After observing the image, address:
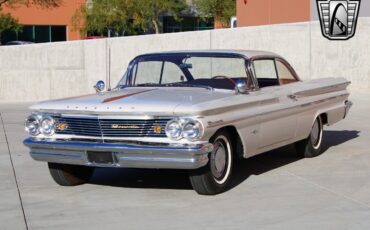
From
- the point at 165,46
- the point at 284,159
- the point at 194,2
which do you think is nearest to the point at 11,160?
the point at 284,159

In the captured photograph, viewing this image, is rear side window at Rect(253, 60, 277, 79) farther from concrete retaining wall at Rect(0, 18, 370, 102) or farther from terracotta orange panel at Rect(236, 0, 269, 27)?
terracotta orange panel at Rect(236, 0, 269, 27)

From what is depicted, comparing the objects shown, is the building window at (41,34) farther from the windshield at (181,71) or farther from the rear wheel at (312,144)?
the windshield at (181,71)

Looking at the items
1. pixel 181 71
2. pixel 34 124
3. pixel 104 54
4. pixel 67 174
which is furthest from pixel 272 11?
pixel 34 124

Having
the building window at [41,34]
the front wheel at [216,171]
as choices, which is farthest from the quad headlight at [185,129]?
the building window at [41,34]

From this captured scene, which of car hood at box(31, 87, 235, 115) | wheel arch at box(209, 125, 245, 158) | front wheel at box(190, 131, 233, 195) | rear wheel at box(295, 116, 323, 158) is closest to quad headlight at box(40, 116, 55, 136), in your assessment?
car hood at box(31, 87, 235, 115)

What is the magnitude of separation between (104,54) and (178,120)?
45.4 feet

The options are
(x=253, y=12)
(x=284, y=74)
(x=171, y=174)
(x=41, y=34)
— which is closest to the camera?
(x=171, y=174)

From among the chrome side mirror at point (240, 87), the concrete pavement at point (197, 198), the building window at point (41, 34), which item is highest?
the building window at point (41, 34)

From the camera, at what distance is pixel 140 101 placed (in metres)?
7.29

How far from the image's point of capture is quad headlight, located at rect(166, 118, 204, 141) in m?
6.94

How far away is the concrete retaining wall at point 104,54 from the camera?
19.5 m

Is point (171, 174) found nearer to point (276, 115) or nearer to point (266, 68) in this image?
point (276, 115)

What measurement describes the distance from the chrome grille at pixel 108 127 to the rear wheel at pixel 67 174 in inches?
21.4

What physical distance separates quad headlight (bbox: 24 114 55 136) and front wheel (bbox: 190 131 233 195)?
1610 mm
